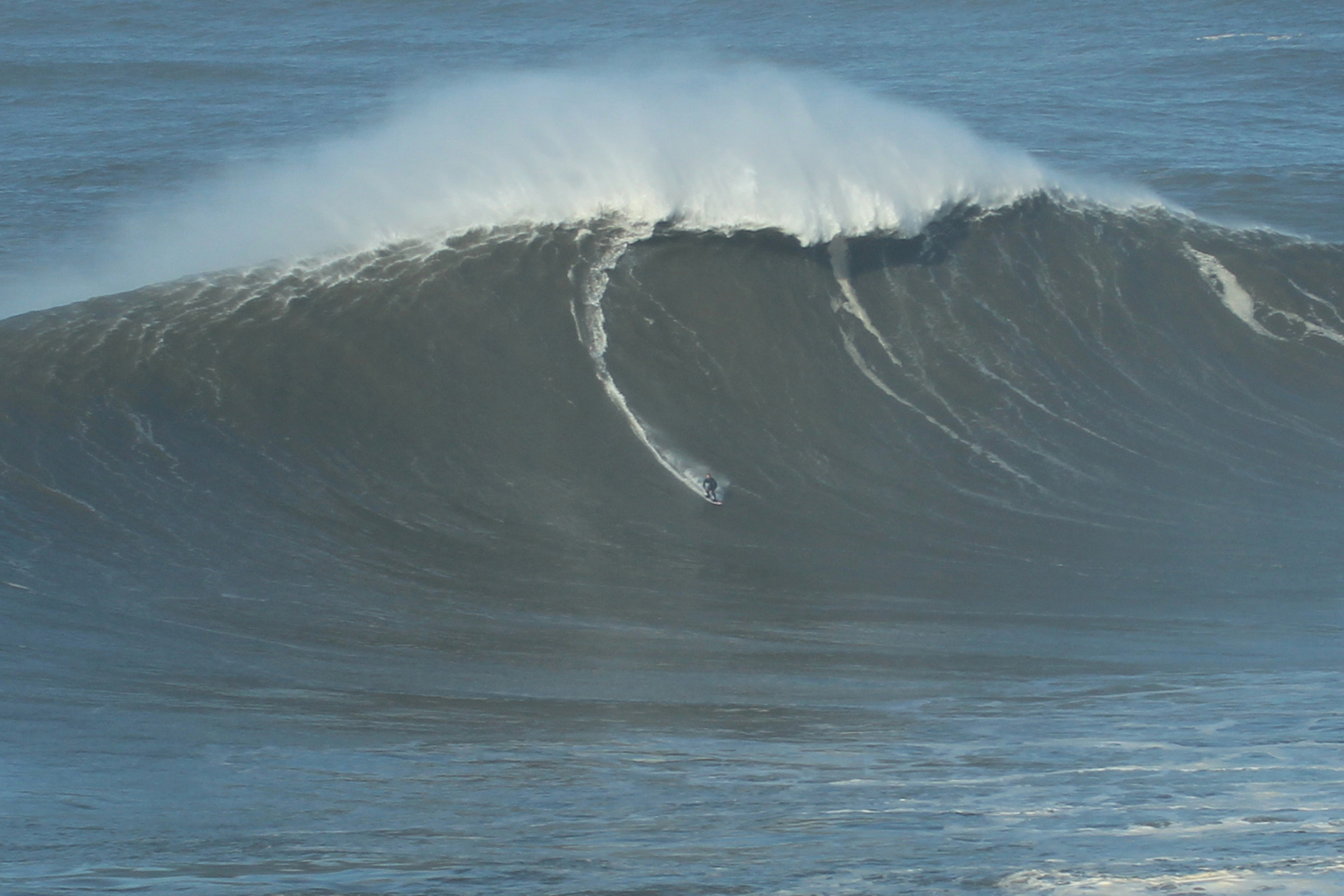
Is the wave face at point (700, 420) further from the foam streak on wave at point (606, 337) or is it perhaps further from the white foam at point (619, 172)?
the white foam at point (619, 172)

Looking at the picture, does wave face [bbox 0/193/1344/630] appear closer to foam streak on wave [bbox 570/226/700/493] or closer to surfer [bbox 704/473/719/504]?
foam streak on wave [bbox 570/226/700/493]

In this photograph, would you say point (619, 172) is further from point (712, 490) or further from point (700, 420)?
point (712, 490)

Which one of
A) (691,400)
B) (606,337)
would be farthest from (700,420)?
(606,337)

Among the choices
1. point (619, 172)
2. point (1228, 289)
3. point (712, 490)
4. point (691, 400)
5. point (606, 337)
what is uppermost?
point (619, 172)

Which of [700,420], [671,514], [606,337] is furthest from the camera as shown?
[606,337]

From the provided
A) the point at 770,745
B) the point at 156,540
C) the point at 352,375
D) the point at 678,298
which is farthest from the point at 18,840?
the point at 678,298

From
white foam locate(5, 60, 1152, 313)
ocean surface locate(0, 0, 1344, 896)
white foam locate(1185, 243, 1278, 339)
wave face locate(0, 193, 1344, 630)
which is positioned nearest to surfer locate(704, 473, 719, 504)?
wave face locate(0, 193, 1344, 630)

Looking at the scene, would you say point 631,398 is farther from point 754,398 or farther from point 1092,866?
point 1092,866
